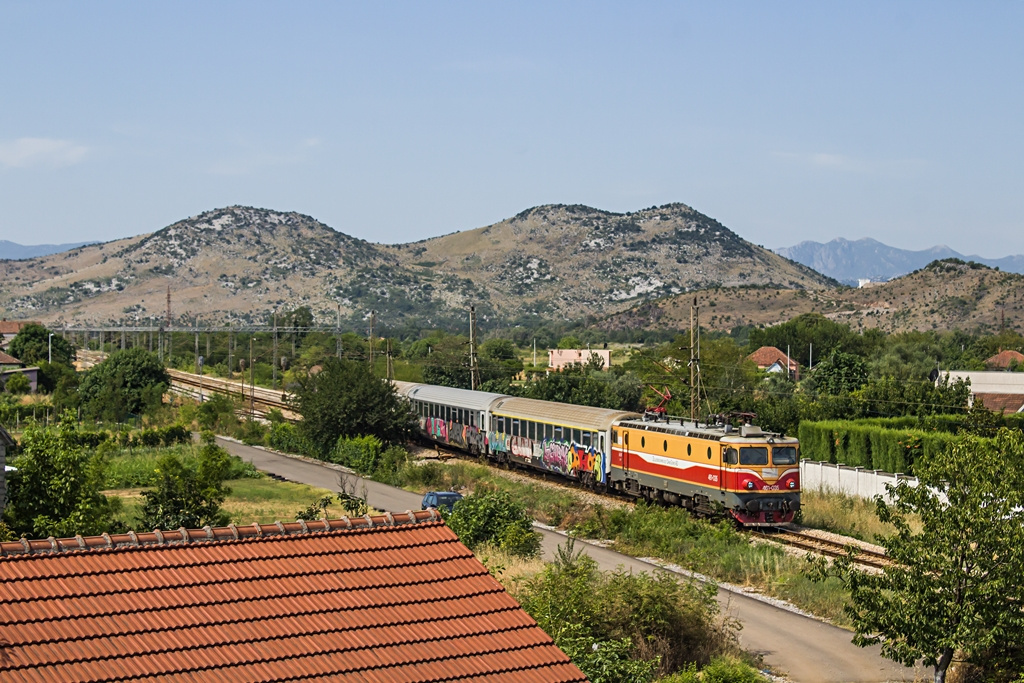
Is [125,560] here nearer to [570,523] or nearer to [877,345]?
[570,523]

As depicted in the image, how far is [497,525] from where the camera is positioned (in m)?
24.9

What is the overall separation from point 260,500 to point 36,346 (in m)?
62.4

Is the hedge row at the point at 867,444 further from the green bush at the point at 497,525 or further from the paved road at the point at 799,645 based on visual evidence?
the green bush at the point at 497,525

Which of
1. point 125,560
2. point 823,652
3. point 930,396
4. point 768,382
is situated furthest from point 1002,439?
point 768,382

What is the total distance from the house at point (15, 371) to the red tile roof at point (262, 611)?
221 feet

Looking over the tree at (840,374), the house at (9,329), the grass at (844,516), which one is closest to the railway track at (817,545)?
the grass at (844,516)

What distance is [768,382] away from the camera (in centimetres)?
7106

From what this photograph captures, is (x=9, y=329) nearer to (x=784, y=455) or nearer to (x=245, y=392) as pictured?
(x=245, y=392)

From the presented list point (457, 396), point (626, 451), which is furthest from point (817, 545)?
point (457, 396)

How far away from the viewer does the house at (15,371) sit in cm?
7281

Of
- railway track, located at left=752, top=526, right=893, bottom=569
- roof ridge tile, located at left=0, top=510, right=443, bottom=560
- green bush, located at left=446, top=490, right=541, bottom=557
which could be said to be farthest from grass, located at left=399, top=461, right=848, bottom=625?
roof ridge tile, located at left=0, top=510, right=443, bottom=560

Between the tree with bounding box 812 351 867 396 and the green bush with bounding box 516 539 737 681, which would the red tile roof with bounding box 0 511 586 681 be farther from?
the tree with bounding box 812 351 867 396

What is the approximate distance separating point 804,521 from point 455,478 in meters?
12.7

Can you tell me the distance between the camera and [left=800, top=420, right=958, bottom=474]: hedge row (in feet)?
129
